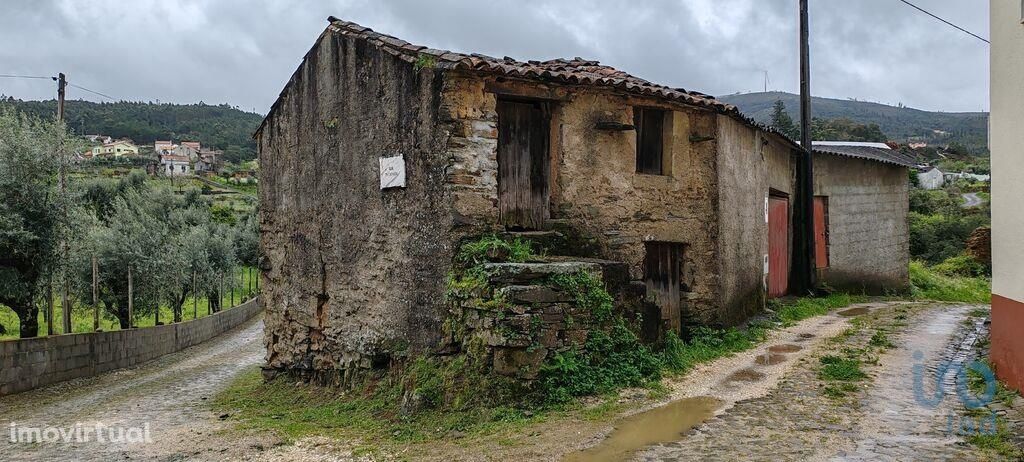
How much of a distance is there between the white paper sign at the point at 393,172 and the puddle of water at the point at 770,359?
5.43 metres

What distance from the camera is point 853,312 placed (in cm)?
1480

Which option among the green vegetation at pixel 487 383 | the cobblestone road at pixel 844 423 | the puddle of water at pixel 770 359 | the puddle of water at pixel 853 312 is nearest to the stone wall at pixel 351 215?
the green vegetation at pixel 487 383

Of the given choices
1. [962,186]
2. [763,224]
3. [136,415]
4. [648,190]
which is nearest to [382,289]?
[648,190]

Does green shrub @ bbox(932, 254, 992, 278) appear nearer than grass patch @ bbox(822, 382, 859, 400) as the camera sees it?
No

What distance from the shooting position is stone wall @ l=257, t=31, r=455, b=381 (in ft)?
31.0

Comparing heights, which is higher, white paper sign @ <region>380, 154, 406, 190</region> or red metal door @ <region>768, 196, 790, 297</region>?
white paper sign @ <region>380, 154, 406, 190</region>

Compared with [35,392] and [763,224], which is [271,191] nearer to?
[35,392]

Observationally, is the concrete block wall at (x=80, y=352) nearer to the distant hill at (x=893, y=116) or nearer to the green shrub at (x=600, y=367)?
the green shrub at (x=600, y=367)

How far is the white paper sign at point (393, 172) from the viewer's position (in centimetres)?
986

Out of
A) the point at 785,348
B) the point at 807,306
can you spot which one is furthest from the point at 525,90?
the point at 807,306

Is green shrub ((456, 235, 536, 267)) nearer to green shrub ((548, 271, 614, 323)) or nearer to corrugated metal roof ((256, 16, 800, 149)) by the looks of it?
green shrub ((548, 271, 614, 323))

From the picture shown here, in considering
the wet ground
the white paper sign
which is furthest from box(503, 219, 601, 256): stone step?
the wet ground

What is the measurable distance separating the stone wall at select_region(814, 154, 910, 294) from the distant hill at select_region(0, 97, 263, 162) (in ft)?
189

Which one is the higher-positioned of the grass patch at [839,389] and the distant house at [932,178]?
the distant house at [932,178]
